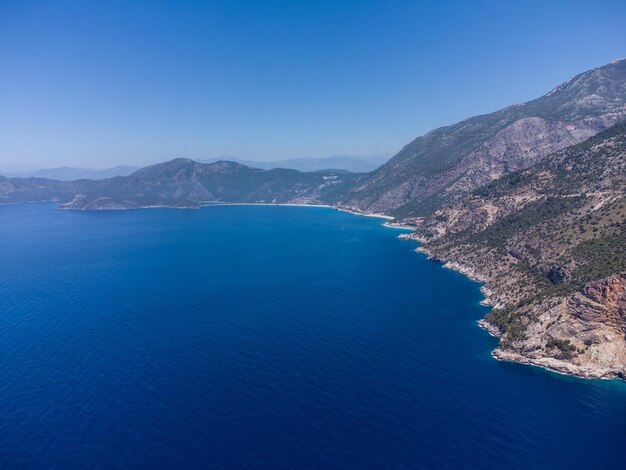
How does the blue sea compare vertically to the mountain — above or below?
below

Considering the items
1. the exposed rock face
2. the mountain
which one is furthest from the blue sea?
the mountain

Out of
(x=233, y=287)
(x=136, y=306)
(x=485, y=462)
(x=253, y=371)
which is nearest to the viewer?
(x=485, y=462)

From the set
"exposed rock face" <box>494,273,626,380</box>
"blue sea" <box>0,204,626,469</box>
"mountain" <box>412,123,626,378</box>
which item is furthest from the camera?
"mountain" <box>412,123,626,378</box>

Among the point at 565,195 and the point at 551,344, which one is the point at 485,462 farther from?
the point at 565,195

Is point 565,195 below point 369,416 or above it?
above

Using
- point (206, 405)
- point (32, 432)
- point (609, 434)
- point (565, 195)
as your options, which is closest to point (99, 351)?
point (32, 432)

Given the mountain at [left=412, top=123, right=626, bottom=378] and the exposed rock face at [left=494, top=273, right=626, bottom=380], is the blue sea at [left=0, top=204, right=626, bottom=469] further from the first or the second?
the mountain at [left=412, top=123, right=626, bottom=378]
